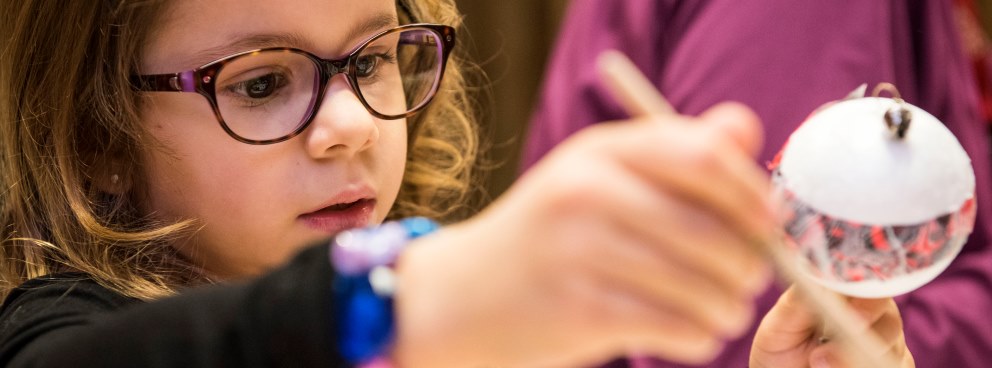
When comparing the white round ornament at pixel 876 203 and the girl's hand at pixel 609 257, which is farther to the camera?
the white round ornament at pixel 876 203

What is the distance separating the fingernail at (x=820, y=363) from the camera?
2.55 ft

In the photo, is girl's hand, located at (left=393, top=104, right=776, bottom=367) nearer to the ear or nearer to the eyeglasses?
the eyeglasses

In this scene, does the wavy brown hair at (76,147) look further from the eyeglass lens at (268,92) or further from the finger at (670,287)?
the finger at (670,287)

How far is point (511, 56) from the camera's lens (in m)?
2.24

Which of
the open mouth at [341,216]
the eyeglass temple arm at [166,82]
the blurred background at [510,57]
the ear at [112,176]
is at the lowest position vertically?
the blurred background at [510,57]

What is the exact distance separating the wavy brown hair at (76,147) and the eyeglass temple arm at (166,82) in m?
0.01

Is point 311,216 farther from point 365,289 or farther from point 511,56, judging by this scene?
point 511,56

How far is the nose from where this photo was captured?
2.94 ft

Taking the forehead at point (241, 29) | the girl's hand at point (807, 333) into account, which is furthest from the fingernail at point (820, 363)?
the forehead at point (241, 29)

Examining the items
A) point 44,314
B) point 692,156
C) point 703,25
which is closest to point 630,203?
point 692,156

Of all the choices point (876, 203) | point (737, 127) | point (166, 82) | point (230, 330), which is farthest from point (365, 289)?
point (166, 82)

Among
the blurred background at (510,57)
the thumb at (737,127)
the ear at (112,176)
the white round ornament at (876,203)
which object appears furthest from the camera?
the blurred background at (510,57)

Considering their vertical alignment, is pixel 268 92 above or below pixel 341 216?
above

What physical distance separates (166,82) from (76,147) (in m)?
0.14
